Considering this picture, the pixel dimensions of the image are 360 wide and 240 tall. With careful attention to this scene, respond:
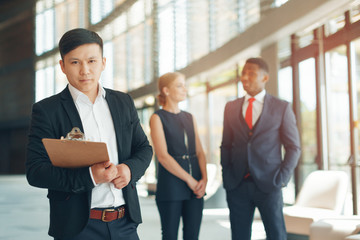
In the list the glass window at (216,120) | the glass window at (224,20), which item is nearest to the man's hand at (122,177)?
the glass window at (224,20)

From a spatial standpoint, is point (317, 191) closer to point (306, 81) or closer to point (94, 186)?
point (306, 81)

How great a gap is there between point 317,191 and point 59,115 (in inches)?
169

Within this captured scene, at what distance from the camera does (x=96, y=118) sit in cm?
185

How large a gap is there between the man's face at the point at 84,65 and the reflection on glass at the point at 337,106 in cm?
505

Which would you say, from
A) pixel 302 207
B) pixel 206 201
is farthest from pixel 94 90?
pixel 206 201

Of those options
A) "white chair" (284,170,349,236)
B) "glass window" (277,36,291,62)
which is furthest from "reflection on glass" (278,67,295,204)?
"white chair" (284,170,349,236)

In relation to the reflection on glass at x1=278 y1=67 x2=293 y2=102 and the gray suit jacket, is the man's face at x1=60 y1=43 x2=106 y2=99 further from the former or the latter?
the reflection on glass at x1=278 y1=67 x2=293 y2=102

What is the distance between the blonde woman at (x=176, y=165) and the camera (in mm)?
3221

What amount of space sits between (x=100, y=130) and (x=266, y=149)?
157cm

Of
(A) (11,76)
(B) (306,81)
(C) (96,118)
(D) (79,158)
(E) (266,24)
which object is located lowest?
(D) (79,158)

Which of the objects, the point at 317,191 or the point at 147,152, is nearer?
the point at 147,152

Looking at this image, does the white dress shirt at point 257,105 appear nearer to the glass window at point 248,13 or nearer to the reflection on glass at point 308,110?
the reflection on glass at point 308,110

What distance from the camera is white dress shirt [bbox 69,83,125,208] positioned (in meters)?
1.80

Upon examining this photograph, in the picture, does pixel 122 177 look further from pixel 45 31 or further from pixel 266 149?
pixel 45 31
